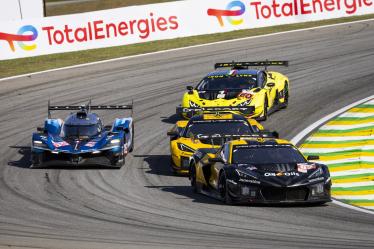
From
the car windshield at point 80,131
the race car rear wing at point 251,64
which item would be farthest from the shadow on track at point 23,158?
the race car rear wing at point 251,64

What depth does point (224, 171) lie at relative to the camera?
18625 millimetres

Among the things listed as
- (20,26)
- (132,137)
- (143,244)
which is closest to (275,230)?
(143,244)

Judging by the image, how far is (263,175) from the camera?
18.2 m

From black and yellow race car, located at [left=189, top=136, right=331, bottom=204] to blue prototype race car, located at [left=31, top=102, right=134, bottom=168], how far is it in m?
3.83

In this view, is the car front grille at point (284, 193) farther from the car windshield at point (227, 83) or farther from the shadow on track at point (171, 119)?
the shadow on track at point (171, 119)

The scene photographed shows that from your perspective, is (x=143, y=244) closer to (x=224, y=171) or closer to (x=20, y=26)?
(x=224, y=171)

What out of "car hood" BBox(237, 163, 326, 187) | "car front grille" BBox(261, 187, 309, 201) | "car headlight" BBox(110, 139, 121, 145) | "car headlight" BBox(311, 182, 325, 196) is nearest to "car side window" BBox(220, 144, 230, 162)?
"car hood" BBox(237, 163, 326, 187)

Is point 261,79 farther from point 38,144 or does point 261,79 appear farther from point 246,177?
point 246,177

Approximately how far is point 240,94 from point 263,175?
385 inches

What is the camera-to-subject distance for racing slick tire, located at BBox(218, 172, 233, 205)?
1844 cm

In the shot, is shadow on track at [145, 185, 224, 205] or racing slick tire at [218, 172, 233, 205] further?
shadow on track at [145, 185, 224, 205]

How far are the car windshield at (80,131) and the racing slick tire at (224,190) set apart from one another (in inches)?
229

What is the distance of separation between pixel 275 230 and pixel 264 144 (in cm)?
409

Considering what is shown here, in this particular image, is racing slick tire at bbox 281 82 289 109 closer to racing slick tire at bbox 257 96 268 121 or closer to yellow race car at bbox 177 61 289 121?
yellow race car at bbox 177 61 289 121
